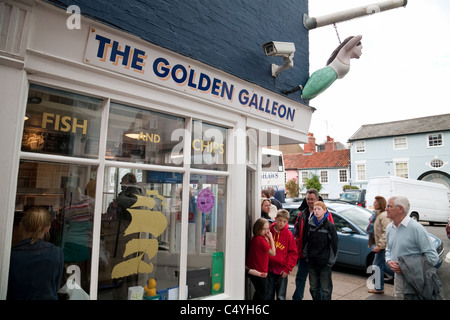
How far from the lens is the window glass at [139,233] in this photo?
2904mm

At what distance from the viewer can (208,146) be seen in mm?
3854

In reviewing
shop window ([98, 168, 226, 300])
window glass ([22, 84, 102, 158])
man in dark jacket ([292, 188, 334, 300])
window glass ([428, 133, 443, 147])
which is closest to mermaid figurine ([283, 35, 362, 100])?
man in dark jacket ([292, 188, 334, 300])

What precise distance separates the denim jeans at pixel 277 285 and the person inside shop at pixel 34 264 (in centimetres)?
303

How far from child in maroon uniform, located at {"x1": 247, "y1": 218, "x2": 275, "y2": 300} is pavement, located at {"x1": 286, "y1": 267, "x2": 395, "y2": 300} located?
60.4 inches

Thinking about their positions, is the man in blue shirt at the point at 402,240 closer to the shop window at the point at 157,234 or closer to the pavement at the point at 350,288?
A: the pavement at the point at 350,288

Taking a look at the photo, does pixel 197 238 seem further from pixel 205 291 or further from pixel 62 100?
pixel 62 100

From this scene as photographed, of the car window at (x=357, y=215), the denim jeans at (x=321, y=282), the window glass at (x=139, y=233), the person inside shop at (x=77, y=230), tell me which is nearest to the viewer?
the person inside shop at (x=77, y=230)

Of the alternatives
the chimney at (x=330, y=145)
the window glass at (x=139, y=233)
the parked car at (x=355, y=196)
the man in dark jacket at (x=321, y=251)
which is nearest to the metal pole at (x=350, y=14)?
the man in dark jacket at (x=321, y=251)

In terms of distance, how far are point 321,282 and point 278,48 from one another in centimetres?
379

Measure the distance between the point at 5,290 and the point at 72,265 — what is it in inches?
22.0

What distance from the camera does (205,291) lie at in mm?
3670

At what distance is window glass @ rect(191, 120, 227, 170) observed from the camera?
3.69m

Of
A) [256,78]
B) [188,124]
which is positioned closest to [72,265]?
[188,124]
